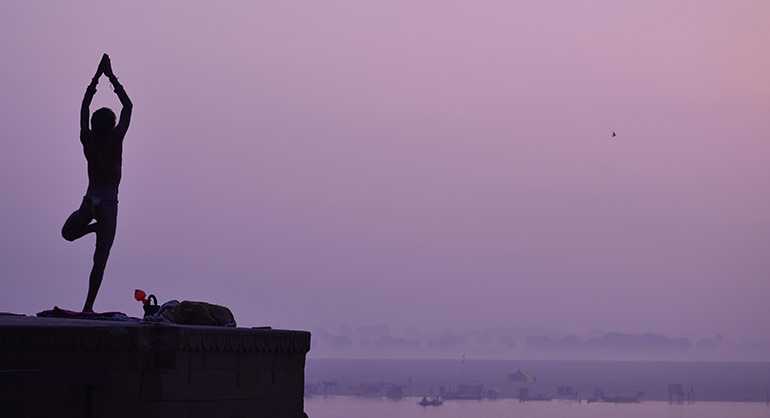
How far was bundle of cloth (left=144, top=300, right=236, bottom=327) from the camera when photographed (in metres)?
14.3

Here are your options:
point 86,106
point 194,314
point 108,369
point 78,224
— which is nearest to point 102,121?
point 86,106

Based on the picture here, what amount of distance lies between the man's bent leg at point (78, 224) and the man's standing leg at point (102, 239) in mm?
105

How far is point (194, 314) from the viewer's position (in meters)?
14.5

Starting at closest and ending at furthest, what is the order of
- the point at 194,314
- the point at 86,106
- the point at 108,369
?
the point at 108,369, the point at 194,314, the point at 86,106

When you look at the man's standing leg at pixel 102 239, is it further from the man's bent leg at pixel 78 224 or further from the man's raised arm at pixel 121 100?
the man's raised arm at pixel 121 100

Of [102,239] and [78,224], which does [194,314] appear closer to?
[102,239]

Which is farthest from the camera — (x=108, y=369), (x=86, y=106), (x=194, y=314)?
(x=86, y=106)

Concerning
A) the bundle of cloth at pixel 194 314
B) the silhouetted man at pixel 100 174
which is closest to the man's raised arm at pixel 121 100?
the silhouetted man at pixel 100 174

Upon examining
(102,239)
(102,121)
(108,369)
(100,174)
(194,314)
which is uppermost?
(102,121)

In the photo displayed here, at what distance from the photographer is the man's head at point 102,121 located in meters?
15.0

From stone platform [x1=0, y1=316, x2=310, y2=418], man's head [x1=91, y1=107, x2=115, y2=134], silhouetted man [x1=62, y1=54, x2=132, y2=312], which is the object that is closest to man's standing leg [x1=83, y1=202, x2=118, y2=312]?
silhouetted man [x1=62, y1=54, x2=132, y2=312]

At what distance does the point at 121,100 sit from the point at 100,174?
34.6 inches

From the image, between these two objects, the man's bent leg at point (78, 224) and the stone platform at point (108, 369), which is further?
the man's bent leg at point (78, 224)

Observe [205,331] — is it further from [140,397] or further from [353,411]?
[353,411]
